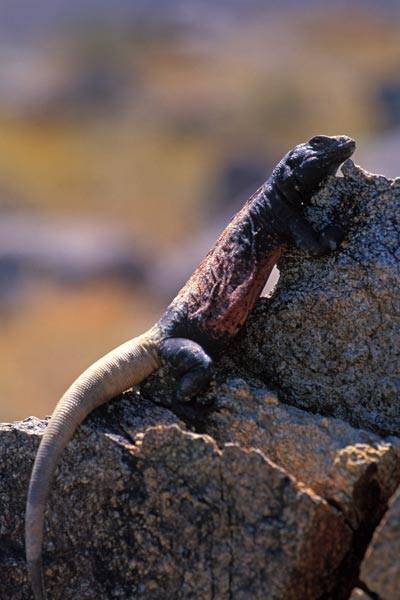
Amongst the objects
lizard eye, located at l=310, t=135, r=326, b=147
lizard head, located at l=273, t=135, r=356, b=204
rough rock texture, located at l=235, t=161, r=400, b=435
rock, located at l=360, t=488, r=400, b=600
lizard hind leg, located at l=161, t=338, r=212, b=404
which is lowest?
rock, located at l=360, t=488, r=400, b=600

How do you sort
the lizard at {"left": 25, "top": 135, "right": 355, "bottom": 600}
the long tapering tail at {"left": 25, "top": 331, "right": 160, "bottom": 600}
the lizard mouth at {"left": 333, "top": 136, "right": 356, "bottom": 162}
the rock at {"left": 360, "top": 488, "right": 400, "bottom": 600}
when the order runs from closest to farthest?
the rock at {"left": 360, "top": 488, "right": 400, "bottom": 600}
the long tapering tail at {"left": 25, "top": 331, "right": 160, "bottom": 600}
the lizard at {"left": 25, "top": 135, "right": 355, "bottom": 600}
the lizard mouth at {"left": 333, "top": 136, "right": 356, "bottom": 162}

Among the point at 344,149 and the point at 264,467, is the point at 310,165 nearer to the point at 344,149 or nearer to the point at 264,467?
the point at 344,149

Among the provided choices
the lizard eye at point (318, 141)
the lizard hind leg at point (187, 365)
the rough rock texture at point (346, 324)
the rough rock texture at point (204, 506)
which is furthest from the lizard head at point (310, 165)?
the rough rock texture at point (204, 506)

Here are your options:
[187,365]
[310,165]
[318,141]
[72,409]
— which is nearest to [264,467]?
[187,365]

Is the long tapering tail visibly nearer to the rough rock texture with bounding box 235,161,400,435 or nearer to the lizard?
the lizard

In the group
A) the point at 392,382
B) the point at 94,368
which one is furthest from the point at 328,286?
the point at 94,368

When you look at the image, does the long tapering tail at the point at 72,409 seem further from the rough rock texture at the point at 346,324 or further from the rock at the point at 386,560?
the rock at the point at 386,560

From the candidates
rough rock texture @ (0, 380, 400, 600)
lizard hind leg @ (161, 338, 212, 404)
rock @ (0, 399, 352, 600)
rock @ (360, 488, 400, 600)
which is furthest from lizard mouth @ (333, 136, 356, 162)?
rock @ (360, 488, 400, 600)
